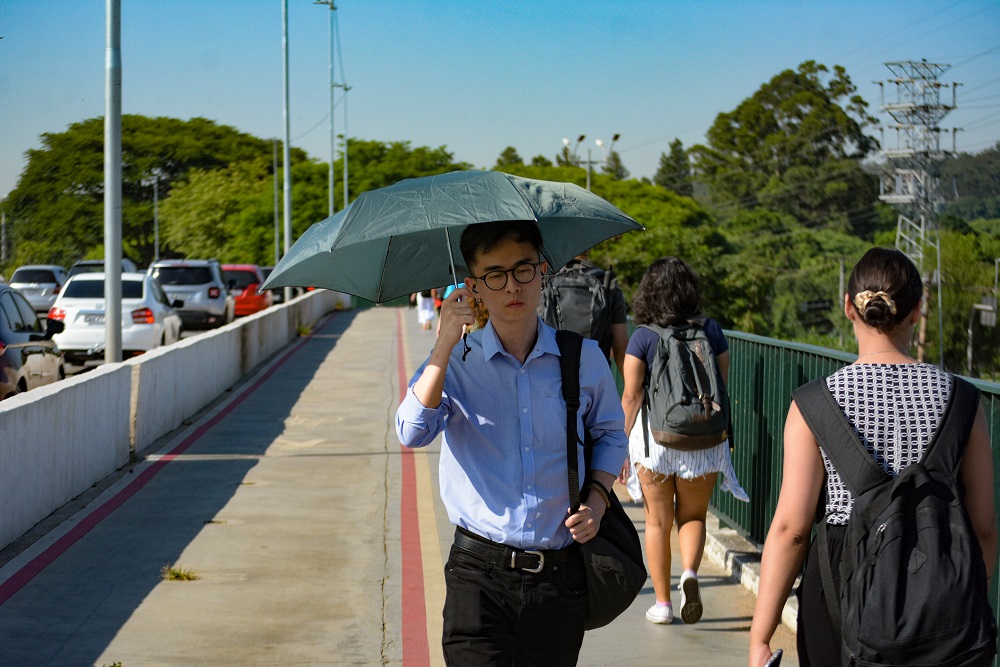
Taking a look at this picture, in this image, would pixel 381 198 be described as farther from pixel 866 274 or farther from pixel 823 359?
pixel 823 359

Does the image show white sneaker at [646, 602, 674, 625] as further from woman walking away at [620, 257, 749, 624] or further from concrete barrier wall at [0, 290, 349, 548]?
concrete barrier wall at [0, 290, 349, 548]

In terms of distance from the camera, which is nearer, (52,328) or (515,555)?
(515,555)

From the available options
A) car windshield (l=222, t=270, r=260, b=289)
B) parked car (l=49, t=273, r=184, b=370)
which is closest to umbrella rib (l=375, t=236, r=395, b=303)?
parked car (l=49, t=273, r=184, b=370)

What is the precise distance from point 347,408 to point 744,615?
31.3ft

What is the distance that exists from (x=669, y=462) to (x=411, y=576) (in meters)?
1.84

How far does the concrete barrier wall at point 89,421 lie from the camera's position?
775 cm

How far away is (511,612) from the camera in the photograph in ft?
10.9

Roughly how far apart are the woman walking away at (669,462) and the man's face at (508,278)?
2.95 m

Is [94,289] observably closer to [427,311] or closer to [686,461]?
[427,311]

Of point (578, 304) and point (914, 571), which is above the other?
point (578, 304)

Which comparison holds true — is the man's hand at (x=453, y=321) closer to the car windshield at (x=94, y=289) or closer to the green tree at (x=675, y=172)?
the car windshield at (x=94, y=289)

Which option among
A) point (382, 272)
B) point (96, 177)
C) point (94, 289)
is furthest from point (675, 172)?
point (382, 272)

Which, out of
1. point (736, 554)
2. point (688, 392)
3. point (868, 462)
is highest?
point (868, 462)

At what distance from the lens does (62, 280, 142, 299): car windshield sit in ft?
66.8
